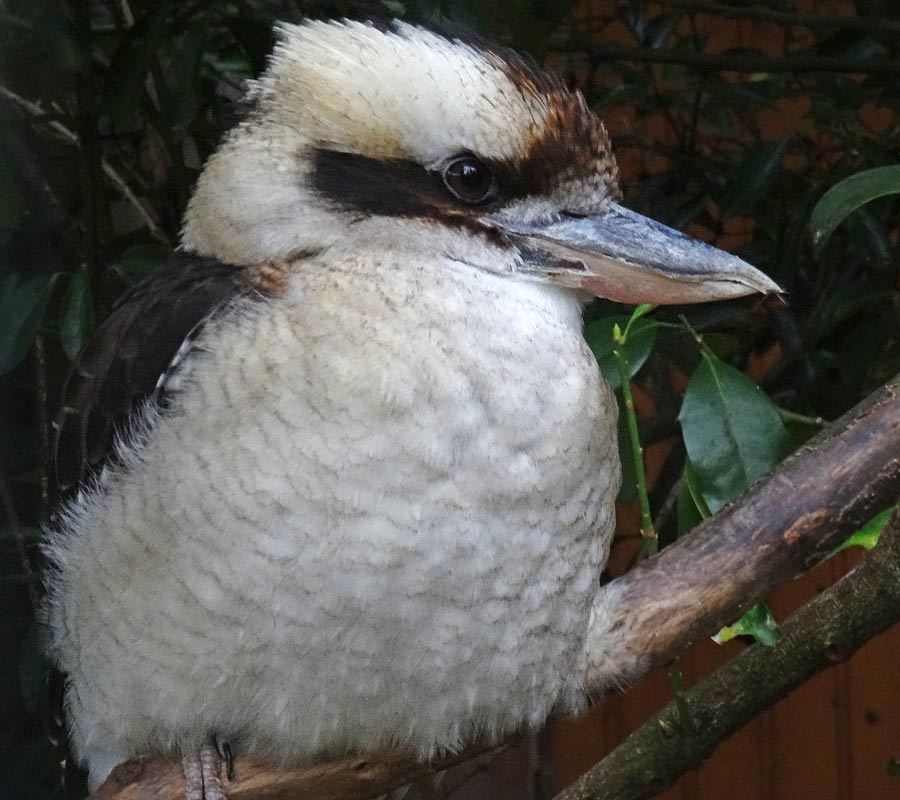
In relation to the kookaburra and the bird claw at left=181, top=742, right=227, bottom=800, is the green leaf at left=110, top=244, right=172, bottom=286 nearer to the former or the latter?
the kookaburra

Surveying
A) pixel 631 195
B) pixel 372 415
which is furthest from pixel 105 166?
pixel 372 415

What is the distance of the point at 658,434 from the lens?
1.52 m

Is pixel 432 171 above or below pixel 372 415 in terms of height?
above

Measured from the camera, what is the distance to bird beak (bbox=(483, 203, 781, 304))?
87cm

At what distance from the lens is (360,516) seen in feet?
2.59

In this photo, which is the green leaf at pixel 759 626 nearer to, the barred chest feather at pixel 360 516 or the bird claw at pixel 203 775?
the barred chest feather at pixel 360 516

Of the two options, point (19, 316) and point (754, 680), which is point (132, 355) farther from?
point (754, 680)

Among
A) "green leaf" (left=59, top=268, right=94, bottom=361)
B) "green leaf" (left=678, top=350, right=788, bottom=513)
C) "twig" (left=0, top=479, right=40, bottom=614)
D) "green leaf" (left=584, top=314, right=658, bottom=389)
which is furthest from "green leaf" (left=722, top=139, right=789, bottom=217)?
"twig" (left=0, top=479, right=40, bottom=614)

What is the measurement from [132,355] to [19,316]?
34 centimetres

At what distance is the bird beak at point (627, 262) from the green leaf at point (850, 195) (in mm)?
136

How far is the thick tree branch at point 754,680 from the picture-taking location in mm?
926

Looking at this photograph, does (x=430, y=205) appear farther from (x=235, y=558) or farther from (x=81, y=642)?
(x=81, y=642)

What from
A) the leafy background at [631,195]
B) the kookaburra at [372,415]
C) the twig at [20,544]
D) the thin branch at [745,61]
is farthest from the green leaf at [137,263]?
the thin branch at [745,61]

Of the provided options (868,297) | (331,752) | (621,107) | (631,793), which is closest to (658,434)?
(868,297)
